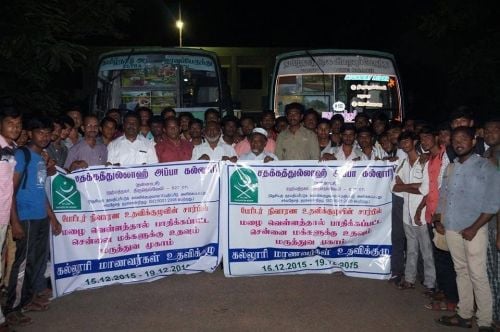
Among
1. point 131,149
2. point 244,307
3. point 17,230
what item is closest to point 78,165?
point 131,149

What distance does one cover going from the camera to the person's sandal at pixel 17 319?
205 inches

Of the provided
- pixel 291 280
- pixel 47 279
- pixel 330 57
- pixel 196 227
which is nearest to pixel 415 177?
pixel 291 280

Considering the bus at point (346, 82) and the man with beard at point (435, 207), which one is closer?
the man with beard at point (435, 207)

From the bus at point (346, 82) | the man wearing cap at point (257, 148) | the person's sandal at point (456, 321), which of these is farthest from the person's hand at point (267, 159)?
the bus at point (346, 82)

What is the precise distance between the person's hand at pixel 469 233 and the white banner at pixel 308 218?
1.63m

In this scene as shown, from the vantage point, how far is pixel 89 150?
665cm

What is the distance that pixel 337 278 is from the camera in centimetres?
648

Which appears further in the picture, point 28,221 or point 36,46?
point 36,46

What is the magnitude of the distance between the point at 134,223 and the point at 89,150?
1.10m

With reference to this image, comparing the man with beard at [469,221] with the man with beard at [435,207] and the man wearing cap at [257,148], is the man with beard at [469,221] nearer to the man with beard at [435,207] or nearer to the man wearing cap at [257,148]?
the man with beard at [435,207]

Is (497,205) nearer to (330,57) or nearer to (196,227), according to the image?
(196,227)

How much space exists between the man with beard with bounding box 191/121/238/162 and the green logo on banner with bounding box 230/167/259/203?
0.60 metres

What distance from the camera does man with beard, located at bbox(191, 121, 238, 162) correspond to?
7.27m

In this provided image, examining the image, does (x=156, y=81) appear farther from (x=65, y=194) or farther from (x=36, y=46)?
(x=65, y=194)
